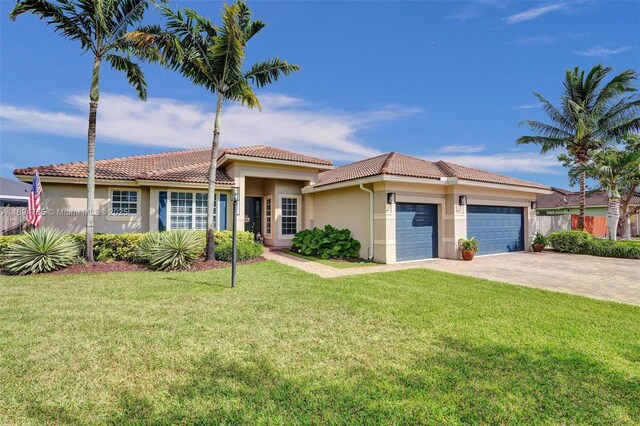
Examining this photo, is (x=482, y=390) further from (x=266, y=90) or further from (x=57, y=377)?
(x=266, y=90)

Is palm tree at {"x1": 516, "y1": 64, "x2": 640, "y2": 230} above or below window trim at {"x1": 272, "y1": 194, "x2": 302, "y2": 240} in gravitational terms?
above

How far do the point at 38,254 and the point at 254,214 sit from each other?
10248 mm

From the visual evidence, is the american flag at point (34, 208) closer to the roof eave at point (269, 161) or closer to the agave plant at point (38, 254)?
the agave plant at point (38, 254)

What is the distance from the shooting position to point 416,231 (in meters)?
13.1

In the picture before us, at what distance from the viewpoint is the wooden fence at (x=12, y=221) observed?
13.5 meters

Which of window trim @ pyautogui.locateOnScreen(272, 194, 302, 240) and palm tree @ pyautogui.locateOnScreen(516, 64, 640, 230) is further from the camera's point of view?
palm tree @ pyautogui.locateOnScreen(516, 64, 640, 230)

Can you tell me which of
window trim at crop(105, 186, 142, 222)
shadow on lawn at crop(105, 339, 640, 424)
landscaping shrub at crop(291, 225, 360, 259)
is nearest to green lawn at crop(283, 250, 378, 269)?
landscaping shrub at crop(291, 225, 360, 259)

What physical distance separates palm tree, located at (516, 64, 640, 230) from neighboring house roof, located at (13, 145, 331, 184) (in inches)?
608

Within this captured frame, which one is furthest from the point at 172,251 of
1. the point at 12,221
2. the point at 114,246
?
the point at 12,221

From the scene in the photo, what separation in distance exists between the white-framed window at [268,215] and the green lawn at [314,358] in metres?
10.0

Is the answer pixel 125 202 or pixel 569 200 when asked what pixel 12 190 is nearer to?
pixel 125 202

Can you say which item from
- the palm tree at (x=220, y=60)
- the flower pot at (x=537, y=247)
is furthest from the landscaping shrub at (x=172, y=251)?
the flower pot at (x=537, y=247)

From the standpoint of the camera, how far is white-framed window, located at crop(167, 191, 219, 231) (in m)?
14.4

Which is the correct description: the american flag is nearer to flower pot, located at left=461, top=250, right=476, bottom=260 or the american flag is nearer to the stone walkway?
the stone walkway
